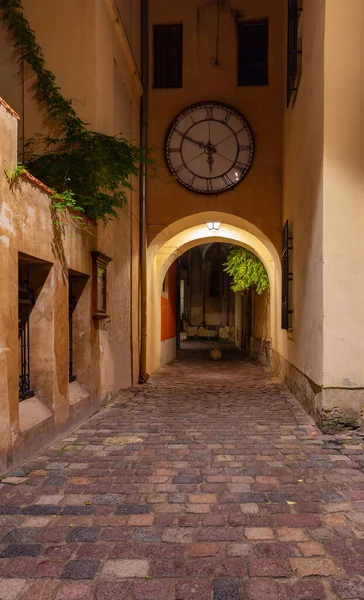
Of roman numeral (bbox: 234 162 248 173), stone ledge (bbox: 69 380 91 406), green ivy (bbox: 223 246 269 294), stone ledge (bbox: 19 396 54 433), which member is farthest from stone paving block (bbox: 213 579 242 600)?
green ivy (bbox: 223 246 269 294)

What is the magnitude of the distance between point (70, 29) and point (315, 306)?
5.44 m

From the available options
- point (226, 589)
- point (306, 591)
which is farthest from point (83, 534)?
point (306, 591)

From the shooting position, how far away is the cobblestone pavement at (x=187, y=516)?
2.42m

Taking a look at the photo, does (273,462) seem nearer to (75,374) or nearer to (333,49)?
(75,374)

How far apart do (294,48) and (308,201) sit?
3.21m

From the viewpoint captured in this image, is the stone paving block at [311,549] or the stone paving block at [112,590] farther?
the stone paving block at [311,549]

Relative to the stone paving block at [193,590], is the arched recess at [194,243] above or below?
above

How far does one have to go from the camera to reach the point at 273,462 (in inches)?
176

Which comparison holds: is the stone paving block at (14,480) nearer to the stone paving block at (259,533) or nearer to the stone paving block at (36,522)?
the stone paving block at (36,522)

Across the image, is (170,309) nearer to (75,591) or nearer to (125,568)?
(125,568)

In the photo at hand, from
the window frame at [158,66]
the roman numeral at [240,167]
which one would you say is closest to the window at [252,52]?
the window frame at [158,66]

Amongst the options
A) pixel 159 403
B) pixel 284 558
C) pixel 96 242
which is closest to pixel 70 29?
pixel 96 242

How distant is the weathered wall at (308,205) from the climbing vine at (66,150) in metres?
2.50

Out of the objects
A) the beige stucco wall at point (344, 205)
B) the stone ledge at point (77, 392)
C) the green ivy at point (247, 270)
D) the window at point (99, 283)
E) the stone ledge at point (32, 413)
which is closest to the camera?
the stone ledge at point (32, 413)
